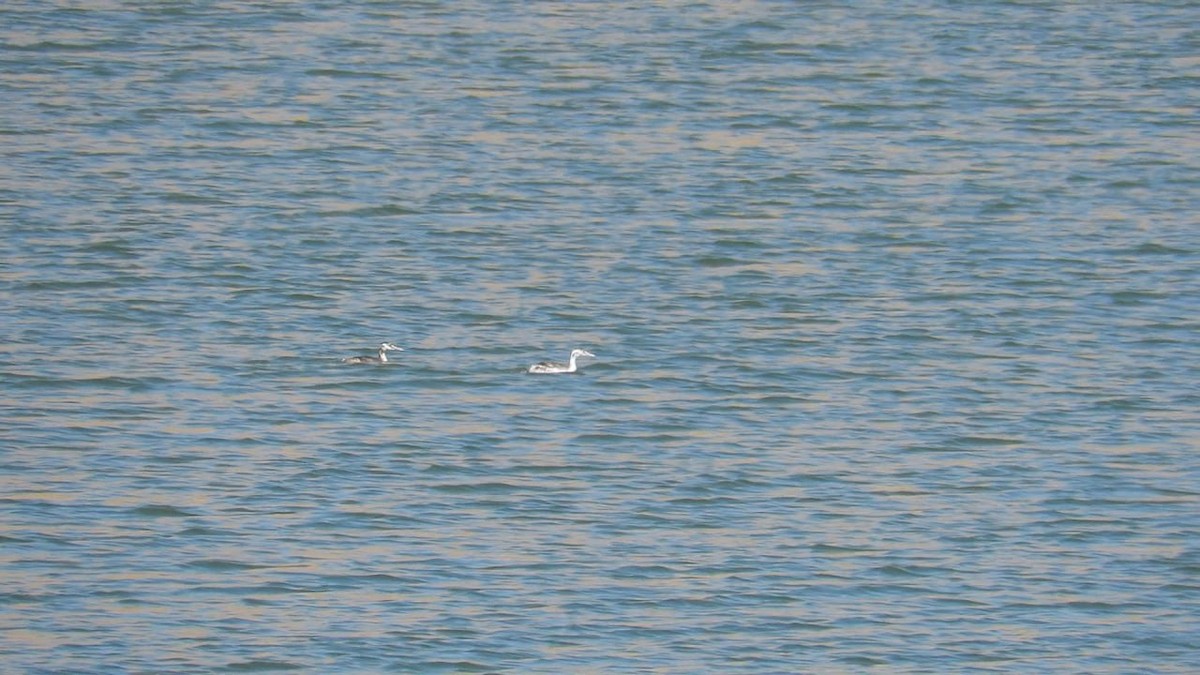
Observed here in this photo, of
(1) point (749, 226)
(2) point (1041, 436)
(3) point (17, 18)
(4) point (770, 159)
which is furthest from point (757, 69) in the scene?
(2) point (1041, 436)

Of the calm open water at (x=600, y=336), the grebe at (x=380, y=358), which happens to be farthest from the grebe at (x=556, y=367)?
the grebe at (x=380, y=358)

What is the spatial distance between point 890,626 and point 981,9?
2256 cm

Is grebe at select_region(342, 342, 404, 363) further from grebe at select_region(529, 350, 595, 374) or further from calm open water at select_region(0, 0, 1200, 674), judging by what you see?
grebe at select_region(529, 350, 595, 374)

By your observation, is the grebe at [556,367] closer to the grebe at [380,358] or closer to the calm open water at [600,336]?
the calm open water at [600,336]

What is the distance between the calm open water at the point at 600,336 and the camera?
14.4 metres

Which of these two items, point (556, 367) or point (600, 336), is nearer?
point (556, 367)

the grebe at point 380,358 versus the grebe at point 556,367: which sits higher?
the grebe at point 380,358

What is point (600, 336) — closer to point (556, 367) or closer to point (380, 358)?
point (556, 367)

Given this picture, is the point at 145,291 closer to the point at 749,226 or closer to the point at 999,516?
the point at 749,226

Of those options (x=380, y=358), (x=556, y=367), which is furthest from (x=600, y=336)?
(x=380, y=358)

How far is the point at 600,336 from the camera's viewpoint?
21062mm

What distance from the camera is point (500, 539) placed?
15.6 m

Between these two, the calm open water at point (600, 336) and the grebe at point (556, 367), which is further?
the grebe at point (556, 367)

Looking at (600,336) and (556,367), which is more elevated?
(556,367)
